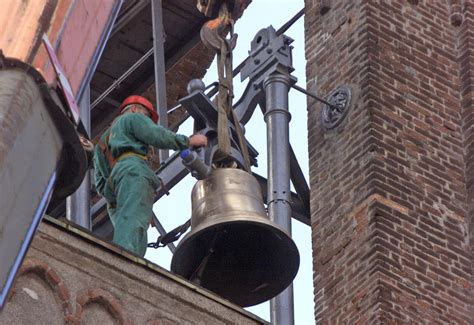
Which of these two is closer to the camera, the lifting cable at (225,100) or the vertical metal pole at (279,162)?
the lifting cable at (225,100)

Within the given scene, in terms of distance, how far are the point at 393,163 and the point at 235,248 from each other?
3.63 m

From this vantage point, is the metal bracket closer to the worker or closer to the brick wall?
the brick wall

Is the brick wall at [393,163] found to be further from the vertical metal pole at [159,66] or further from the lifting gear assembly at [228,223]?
the lifting gear assembly at [228,223]

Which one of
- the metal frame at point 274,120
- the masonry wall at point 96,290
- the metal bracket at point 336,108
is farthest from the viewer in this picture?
the metal bracket at point 336,108

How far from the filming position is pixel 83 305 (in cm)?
667

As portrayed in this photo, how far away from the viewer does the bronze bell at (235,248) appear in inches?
343

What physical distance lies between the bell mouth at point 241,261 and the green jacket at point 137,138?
0.54 m

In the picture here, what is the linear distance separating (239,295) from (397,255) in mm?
3052

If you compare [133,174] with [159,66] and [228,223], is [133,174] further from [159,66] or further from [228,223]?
[159,66]

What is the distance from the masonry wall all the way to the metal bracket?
18.8 ft

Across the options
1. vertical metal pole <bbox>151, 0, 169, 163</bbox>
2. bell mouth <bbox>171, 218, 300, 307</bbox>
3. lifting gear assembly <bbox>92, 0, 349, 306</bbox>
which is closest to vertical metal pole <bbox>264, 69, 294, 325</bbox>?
vertical metal pole <bbox>151, 0, 169, 163</bbox>

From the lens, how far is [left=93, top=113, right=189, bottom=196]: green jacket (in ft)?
27.8

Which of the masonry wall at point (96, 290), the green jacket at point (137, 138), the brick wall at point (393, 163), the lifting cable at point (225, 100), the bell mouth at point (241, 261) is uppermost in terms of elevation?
the brick wall at point (393, 163)

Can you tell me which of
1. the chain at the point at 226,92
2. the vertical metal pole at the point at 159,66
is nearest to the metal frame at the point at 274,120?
the vertical metal pole at the point at 159,66
